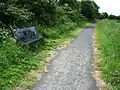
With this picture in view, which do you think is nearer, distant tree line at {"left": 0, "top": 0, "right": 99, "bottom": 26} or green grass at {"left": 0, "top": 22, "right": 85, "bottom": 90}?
green grass at {"left": 0, "top": 22, "right": 85, "bottom": 90}

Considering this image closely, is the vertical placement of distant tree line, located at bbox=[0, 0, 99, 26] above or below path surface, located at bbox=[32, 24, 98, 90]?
above

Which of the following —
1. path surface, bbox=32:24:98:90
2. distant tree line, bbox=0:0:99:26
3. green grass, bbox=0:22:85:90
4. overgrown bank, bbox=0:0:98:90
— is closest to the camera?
path surface, bbox=32:24:98:90

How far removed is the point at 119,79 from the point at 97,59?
13.2 ft

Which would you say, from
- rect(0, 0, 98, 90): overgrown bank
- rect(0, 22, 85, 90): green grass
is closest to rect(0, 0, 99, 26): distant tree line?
rect(0, 0, 98, 90): overgrown bank

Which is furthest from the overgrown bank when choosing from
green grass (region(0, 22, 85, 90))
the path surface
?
the path surface

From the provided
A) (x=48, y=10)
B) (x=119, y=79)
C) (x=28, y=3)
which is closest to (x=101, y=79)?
(x=119, y=79)

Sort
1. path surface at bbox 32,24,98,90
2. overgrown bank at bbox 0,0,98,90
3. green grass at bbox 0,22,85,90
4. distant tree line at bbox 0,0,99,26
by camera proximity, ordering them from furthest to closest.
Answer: distant tree line at bbox 0,0,99,26 < overgrown bank at bbox 0,0,98,90 < green grass at bbox 0,22,85,90 < path surface at bbox 32,24,98,90

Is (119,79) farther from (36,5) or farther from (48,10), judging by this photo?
(48,10)

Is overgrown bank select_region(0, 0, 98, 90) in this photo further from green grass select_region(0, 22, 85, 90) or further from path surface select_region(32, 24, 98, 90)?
path surface select_region(32, 24, 98, 90)

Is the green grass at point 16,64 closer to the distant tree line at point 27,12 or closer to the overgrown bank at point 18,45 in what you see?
the overgrown bank at point 18,45

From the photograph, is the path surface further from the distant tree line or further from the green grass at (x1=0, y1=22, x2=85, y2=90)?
the distant tree line

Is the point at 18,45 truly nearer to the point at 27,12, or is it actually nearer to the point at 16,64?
the point at 16,64

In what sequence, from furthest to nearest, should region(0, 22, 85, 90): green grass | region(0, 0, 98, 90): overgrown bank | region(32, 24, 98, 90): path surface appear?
region(0, 0, 98, 90): overgrown bank
region(0, 22, 85, 90): green grass
region(32, 24, 98, 90): path surface

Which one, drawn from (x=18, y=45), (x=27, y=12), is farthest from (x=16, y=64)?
(x=27, y=12)
